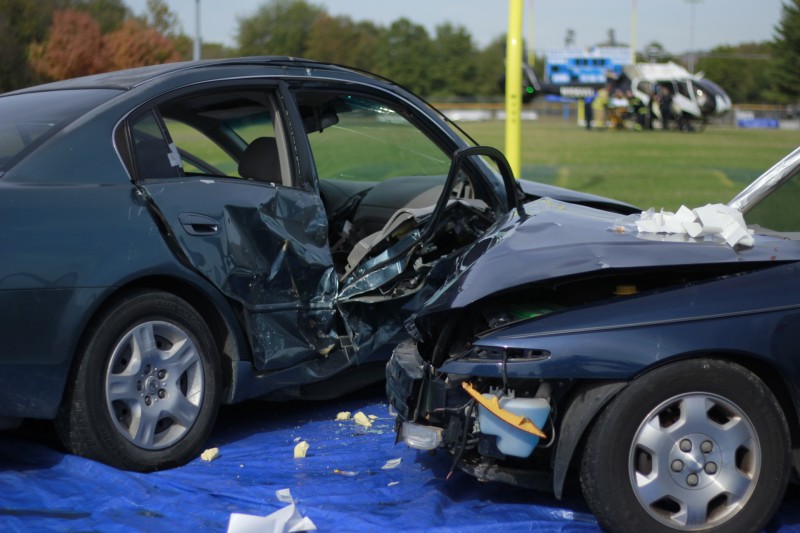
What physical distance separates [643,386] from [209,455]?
2.07 meters

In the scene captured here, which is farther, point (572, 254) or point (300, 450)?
point (300, 450)

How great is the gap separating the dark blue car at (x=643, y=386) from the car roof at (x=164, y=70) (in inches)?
76.8

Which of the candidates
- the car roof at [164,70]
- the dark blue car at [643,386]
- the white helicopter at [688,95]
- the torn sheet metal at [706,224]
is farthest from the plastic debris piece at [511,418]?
the white helicopter at [688,95]

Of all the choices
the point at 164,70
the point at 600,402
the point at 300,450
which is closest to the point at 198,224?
the point at 164,70

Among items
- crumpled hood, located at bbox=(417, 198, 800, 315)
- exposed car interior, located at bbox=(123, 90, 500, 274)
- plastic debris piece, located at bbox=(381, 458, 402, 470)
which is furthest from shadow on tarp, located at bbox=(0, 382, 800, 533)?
exposed car interior, located at bbox=(123, 90, 500, 274)

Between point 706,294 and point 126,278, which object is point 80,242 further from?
point 706,294

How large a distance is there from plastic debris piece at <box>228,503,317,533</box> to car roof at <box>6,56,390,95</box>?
210 cm

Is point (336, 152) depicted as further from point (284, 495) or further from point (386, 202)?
point (284, 495)

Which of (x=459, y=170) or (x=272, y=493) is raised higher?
(x=459, y=170)

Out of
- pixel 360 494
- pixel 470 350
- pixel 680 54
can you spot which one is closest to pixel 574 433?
pixel 470 350

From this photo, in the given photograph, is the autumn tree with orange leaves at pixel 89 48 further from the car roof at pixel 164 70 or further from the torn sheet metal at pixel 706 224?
the torn sheet metal at pixel 706 224

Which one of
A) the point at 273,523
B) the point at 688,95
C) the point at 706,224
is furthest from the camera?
the point at 688,95

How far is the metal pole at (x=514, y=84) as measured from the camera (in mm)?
10812

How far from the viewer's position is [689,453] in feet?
11.5
